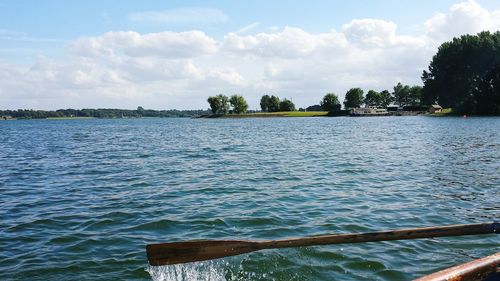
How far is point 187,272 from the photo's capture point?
8.61 metres

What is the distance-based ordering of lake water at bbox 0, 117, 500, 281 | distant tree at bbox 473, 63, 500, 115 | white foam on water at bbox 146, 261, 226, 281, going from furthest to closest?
distant tree at bbox 473, 63, 500, 115, lake water at bbox 0, 117, 500, 281, white foam on water at bbox 146, 261, 226, 281

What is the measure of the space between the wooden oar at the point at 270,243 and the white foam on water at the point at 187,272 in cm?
203

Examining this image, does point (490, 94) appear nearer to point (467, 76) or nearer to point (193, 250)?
point (467, 76)

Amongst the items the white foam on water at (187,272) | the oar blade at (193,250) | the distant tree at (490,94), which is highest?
the distant tree at (490,94)

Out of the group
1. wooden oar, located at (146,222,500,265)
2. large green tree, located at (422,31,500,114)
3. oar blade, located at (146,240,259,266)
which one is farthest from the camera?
large green tree, located at (422,31,500,114)

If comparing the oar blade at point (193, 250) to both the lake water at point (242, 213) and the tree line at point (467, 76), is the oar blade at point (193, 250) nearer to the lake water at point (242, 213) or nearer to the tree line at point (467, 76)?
the lake water at point (242, 213)

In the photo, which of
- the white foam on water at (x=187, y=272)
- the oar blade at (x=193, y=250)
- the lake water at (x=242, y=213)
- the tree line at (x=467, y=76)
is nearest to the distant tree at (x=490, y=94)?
the tree line at (x=467, y=76)

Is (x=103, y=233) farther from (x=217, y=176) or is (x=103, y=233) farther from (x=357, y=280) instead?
(x=217, y=176)

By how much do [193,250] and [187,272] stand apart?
7.23 ft

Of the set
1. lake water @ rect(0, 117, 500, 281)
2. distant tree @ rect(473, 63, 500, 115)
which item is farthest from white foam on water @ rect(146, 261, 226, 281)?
distant tree @ rect(473, 63, 500, 115)

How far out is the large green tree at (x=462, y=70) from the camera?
403ft

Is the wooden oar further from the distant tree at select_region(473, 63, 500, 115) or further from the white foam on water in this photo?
the distant tree at select_region(473, 63, 500, 115)

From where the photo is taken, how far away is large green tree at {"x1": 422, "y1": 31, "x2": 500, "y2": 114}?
403ft

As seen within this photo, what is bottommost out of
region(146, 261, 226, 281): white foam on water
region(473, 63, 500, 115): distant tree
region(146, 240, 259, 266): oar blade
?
region(146, 261, 226, 281): white foam on water
